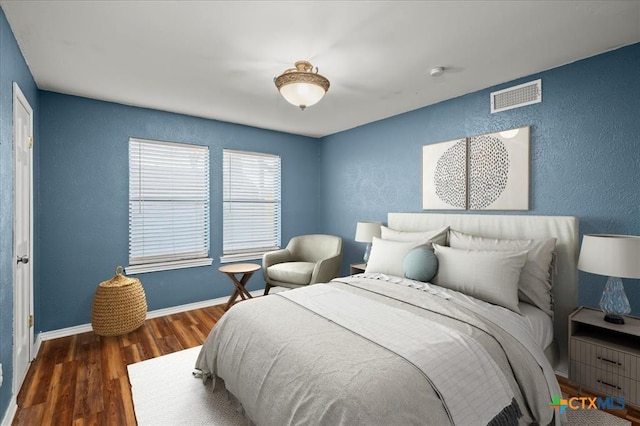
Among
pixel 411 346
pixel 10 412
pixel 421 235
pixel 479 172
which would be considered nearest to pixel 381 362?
pixel 411 346

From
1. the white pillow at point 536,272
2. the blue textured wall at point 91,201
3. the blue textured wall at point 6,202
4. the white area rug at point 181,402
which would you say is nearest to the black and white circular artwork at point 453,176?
the white pillow at point 536,272

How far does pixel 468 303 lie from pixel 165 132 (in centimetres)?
379

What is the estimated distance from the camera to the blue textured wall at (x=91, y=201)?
3318 millimetres

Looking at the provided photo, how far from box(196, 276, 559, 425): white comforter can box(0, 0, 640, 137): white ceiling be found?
187 cm

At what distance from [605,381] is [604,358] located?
0.15m

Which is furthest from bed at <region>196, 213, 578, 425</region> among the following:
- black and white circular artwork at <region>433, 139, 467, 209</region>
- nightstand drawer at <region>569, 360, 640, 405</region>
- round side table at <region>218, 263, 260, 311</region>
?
round side table at <region>218, 263, 260, 311</region>

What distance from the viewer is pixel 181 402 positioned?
7.32 feet

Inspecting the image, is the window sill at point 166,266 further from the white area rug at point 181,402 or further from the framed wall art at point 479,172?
the framed wall art at point 479,172

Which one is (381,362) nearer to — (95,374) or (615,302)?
(615,302)

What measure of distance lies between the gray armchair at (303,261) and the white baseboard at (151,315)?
0.70 meters

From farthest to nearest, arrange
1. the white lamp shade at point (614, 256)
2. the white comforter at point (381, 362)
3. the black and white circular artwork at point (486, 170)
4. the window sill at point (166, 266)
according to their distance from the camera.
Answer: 1. the window sill at point (166, 266)
2. the black and white circular artwork at point (486, 170)
3. the white lamp shade at point (614, 256)
4. the white comforter at point (381, 362)

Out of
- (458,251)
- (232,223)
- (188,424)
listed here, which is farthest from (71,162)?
(458,251)

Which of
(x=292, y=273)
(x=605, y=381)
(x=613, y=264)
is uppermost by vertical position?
(x=613, y=264)

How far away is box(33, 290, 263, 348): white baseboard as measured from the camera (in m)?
3.27
